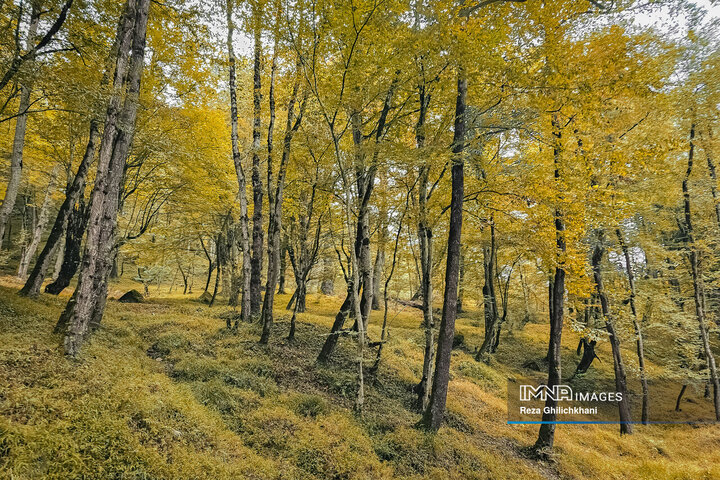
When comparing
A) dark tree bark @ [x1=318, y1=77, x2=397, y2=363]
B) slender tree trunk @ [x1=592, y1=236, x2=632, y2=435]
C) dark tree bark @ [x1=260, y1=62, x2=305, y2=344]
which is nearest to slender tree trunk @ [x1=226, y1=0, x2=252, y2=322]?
dark tree bark @ [x1=260, y1=62, x2=305, y2=344]

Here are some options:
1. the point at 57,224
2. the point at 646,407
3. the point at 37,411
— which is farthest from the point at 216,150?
the point at 646,407

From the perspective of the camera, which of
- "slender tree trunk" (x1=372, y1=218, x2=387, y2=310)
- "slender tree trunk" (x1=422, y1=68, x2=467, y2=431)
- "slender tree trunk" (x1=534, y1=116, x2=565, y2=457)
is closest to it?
"slender tree trunk" (x1=422, y1=68, x2=467, y2=431)

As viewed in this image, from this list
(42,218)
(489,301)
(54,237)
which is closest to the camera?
(54,237)

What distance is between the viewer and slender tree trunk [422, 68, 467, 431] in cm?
824

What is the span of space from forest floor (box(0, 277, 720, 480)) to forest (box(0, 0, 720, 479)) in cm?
5

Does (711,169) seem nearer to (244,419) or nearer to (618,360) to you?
(618,360)

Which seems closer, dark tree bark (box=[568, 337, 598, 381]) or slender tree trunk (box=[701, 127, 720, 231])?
slender tree trunk (box=[701, 127, 720, 231])

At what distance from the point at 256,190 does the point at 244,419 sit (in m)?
8.99

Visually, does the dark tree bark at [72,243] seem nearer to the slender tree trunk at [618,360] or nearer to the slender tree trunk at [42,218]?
the slender tree trunk at [42,218]

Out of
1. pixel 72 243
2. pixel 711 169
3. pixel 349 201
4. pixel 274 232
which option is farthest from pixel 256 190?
pixel 711 169

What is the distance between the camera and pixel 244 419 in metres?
6.32

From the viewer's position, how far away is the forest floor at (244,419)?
4.03 metres

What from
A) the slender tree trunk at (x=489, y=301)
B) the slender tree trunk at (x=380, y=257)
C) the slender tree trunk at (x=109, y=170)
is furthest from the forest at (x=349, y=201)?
the slender tree trunk at (x=489, y=301)

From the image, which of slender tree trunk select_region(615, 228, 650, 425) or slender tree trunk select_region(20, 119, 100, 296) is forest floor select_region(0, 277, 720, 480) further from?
slender tree trunk select_region(615, 228, 650, 425)
